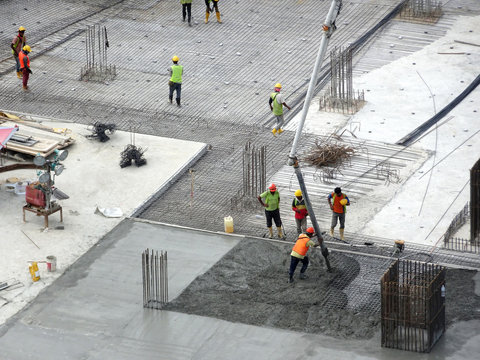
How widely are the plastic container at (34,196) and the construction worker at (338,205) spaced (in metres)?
7.41

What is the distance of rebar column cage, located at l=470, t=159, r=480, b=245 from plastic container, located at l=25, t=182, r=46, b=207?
35.6 feet

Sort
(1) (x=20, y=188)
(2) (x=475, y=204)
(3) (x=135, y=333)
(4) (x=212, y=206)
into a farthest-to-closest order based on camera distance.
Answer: (1) (x=20, y=188), (4) (x=212, y=206), (2) (x=475, y=204), (3) (x=135, y=333)

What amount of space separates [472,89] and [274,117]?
6.81 metres

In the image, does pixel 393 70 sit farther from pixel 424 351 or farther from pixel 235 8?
pixel 424 351

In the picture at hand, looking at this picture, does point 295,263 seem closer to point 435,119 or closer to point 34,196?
point 34,196

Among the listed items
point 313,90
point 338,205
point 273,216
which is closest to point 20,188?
point 273,216

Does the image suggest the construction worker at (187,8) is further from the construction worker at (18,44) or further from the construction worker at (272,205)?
the construction worker at (272,205)

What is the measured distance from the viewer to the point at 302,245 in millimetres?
27797

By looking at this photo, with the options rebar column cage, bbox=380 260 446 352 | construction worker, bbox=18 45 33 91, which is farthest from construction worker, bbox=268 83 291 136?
rebar column cage, bbox=380 260 446 352

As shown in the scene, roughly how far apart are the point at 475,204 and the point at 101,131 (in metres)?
12.2

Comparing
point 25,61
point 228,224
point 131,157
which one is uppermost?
point 25,61

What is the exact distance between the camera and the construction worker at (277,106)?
117ft

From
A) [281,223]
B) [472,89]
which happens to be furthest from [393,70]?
[281,223]

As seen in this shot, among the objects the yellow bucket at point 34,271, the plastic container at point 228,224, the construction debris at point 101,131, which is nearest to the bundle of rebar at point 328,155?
the plastic container at point 228,224
